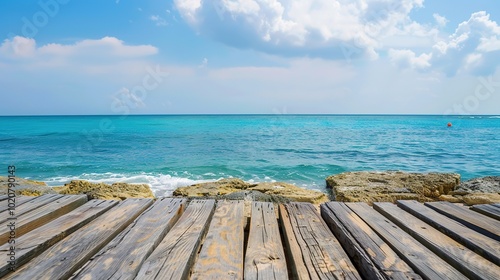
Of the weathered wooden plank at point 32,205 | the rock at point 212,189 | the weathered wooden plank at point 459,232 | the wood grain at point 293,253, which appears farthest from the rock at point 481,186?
the weathered wooden plank at point 32,205

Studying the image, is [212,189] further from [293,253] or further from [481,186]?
[481,186]

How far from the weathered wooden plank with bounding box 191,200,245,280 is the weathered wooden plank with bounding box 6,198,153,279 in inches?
24.4

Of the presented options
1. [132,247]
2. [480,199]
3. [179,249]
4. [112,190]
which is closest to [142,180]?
[112,190]

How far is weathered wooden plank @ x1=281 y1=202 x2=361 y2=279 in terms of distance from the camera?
4.99 ft

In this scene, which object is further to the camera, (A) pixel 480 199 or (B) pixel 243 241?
(A) pixel 480 199

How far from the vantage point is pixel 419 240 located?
6.32 feet

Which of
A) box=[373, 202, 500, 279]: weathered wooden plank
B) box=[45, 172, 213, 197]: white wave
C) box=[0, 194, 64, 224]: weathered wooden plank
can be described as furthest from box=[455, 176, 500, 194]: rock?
box=[0, 194, 64, 224]: weathered wooden plank

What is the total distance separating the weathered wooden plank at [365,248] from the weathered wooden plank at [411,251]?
4cm

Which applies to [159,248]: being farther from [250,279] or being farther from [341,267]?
[341,267]

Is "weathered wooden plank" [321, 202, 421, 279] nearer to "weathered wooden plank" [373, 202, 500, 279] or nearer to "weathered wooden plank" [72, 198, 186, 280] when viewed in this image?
"weathered wooden plank" [373, 202, 500, 279]

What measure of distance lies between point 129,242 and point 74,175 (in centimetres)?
1463

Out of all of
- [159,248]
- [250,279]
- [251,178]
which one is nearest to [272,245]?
[250,279]

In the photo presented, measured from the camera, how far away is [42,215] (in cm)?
220

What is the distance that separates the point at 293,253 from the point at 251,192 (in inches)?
229
